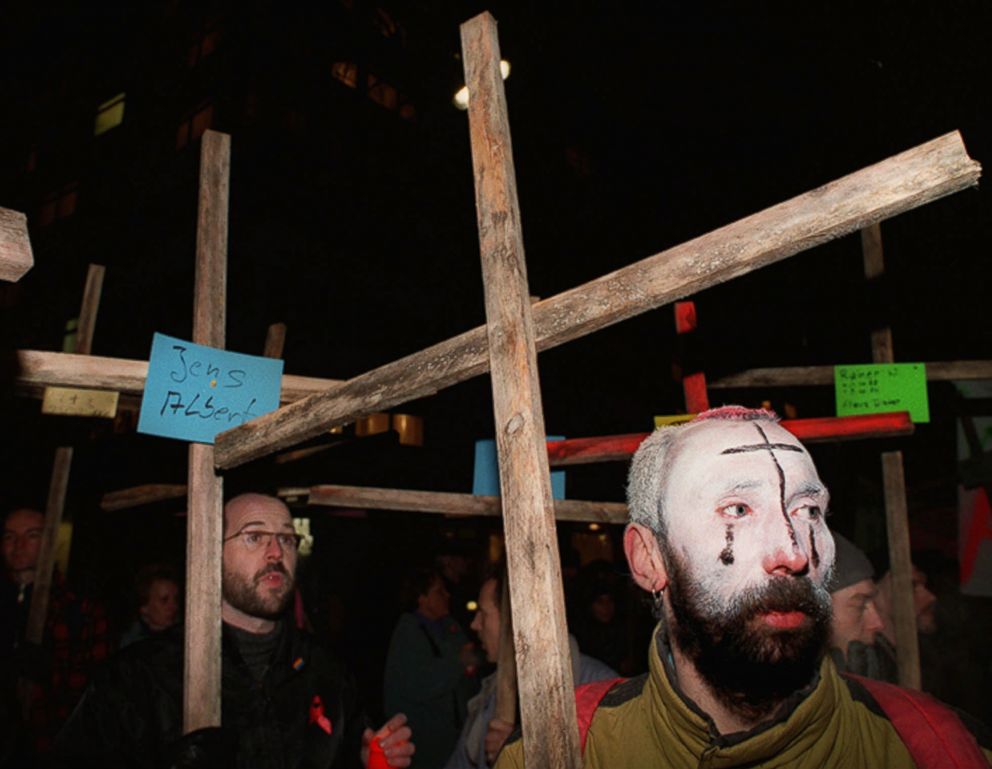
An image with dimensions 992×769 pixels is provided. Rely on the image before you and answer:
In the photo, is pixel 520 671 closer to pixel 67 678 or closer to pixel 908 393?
pixel 908 393

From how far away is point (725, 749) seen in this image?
194cm

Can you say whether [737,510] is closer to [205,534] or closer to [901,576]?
[205,534]

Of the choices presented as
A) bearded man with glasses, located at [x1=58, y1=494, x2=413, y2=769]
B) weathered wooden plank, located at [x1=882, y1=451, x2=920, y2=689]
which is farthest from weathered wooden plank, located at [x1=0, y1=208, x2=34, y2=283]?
weathered wooden plank, located at [x1=882, y1=451, x2=920, y2=689]

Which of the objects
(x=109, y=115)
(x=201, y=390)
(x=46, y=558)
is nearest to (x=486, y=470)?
(x=201, y=390)

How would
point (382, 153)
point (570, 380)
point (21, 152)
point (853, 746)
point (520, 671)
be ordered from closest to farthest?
1. point (520, 671)
2. point (853, 746)
3. point (382, 153)
4. point (570, 380)
5. point (21, 152)

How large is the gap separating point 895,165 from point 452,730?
5357mm

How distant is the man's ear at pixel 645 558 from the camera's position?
228 centimetres

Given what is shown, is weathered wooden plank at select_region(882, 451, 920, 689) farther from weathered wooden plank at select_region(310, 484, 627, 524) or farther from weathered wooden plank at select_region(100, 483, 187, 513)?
weathered wooden plank at select_region(100, 483, 187, 513)

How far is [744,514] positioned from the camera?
2078 mm

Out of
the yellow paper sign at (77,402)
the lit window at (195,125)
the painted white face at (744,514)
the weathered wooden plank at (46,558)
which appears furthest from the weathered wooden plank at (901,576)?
the lit window at (195,125)

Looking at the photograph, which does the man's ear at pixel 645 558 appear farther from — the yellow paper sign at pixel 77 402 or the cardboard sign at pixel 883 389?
the yellow paper sign at pixel 77 402

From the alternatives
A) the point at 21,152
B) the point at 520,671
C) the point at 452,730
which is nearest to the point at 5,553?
the point at 452,730

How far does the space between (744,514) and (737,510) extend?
0.08ft

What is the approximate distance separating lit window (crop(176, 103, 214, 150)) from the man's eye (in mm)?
16416
